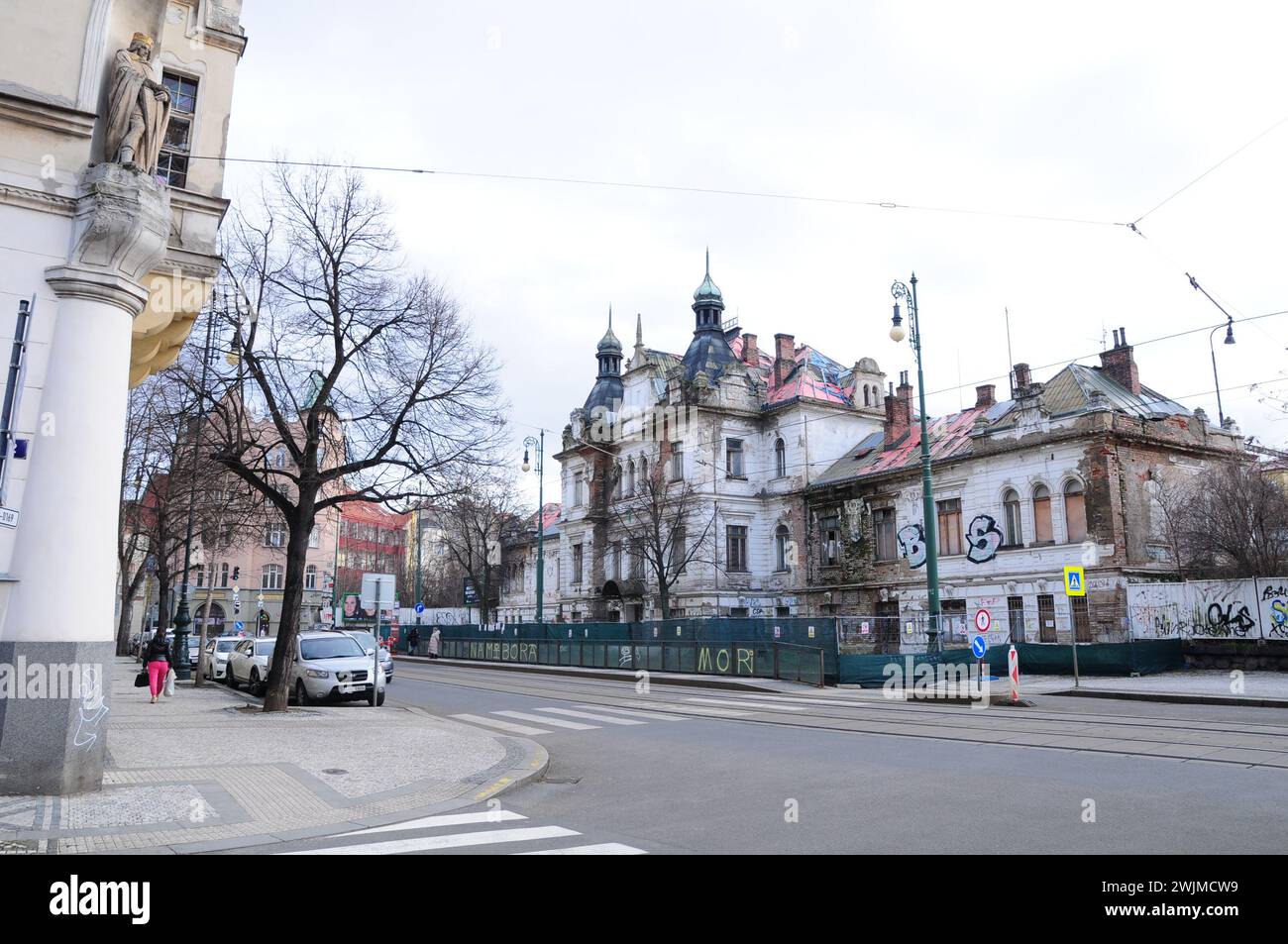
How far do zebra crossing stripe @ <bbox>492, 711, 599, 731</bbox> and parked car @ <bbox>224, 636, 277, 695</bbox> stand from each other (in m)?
6.80

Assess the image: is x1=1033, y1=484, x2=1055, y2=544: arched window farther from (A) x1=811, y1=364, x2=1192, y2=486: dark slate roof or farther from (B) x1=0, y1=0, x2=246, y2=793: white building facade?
(B) x1=0, y1=0, x2=246, y2=793: white building facade

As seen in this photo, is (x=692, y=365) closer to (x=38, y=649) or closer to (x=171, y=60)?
(x=171, y=60)

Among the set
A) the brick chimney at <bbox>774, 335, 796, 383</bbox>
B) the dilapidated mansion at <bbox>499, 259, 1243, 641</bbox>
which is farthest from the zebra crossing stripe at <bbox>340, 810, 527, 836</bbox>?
the brick chimney at <bbox>774, 335, 796, 383</bbox>

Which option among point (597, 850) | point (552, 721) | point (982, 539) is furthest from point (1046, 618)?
point (597, 850)

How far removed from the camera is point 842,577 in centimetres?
4491

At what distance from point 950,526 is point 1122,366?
9.43 metres

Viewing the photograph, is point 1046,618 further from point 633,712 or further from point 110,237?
point 110,237

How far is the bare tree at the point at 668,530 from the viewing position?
1887 inches

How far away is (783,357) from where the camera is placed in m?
54.0

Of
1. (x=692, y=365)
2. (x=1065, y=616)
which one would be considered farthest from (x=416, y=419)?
(x=692, y=365)

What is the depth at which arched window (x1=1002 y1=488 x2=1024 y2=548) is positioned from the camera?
36.4 m

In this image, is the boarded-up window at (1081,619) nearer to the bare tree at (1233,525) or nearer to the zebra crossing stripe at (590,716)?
the bare tree at (1233,525)

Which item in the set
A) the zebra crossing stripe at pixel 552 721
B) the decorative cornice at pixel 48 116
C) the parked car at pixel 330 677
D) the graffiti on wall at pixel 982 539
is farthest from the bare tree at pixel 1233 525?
the decorative cornice at pixel 48 116
